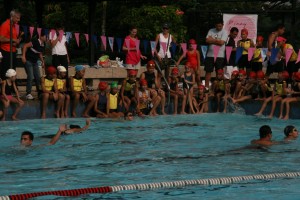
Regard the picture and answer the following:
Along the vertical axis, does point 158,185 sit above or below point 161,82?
below

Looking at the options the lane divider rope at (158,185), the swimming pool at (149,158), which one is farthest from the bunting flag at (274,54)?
the lane divider rope at (158,185)

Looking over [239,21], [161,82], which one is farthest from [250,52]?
[239,21]

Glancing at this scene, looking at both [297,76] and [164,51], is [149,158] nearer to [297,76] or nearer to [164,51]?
[297,76]

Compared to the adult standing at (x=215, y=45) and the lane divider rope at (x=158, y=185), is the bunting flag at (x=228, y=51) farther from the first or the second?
the lane divider rope at (x=158, y=185)

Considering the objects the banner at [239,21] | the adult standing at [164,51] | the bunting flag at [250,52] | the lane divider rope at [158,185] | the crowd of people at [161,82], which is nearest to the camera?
the lane divider rope at [158,185]

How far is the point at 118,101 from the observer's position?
62.7ft

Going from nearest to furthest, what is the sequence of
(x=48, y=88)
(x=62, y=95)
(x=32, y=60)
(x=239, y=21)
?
(x=62, y=95) < (x=48, y=88) < (x=32, y=60) < (x=239, y=21)

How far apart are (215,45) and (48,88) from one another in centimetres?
438

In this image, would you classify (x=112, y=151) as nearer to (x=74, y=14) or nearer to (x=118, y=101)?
(x=118, y=101)

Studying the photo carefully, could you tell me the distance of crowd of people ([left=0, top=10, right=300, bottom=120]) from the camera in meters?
18.5

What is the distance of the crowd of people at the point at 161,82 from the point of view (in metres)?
18.5

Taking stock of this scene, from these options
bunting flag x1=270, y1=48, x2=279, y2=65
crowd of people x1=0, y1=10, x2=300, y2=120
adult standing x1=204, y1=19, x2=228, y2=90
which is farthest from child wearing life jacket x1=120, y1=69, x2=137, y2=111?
bunting flag x1=270, y1=48, x2=279, y2=65

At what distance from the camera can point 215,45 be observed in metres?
20.4

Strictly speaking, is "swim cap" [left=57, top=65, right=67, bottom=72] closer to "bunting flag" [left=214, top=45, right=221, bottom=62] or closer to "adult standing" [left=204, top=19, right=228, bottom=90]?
"adult standing" [left=204, top=19, right=228, bottom=90]
